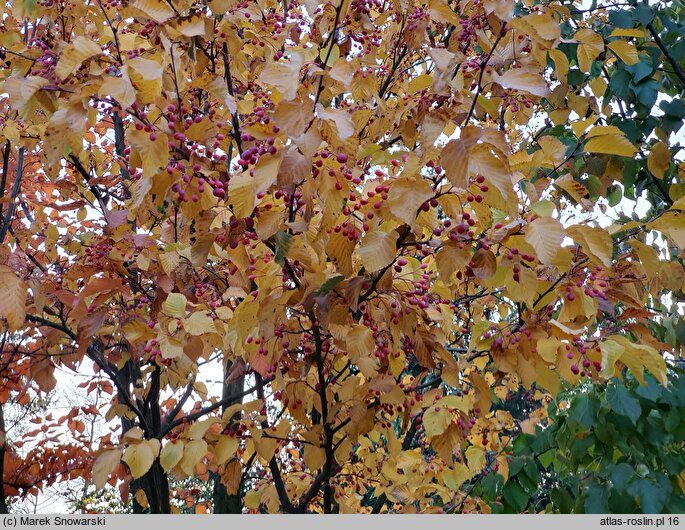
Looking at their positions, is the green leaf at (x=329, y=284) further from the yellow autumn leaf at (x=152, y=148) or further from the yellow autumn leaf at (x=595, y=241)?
the yellow autumn leaf at (x=595, y=241)

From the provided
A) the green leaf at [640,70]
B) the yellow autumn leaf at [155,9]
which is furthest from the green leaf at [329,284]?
the green leaf at [640,70]

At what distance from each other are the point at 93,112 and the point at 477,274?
1.53 metres

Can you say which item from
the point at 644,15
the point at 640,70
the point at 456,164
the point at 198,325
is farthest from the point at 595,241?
the point at 644,15

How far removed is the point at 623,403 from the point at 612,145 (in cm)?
145

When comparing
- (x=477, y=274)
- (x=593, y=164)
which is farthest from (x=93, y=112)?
(x=593, y=164)

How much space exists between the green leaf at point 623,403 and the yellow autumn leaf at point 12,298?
110 inches

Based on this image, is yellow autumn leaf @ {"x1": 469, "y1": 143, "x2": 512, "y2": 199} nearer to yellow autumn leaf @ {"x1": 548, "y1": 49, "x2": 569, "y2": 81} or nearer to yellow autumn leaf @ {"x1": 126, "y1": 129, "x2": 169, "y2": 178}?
yellow autumn leaf @ {"x1": 126, "y1": 129, "x2": 169, "y2": 178}

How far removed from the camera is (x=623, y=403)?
2961 millimetres

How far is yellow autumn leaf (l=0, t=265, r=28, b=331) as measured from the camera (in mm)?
2682

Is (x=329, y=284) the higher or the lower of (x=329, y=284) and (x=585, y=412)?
the higher

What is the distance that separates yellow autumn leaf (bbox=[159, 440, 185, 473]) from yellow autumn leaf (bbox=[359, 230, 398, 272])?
1226mm

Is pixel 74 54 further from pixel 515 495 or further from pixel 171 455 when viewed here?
pixel 515 495

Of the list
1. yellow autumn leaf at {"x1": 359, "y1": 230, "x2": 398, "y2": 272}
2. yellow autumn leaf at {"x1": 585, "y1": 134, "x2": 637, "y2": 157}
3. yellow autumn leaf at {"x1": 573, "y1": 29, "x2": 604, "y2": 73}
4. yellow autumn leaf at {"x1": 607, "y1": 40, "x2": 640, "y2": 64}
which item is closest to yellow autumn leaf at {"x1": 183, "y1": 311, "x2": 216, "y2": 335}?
yellow autumn leaf at {"x1": 359, "y1": 230, "x2": 398, "y2": 272}

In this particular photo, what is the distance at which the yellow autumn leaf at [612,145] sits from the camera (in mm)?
2076
